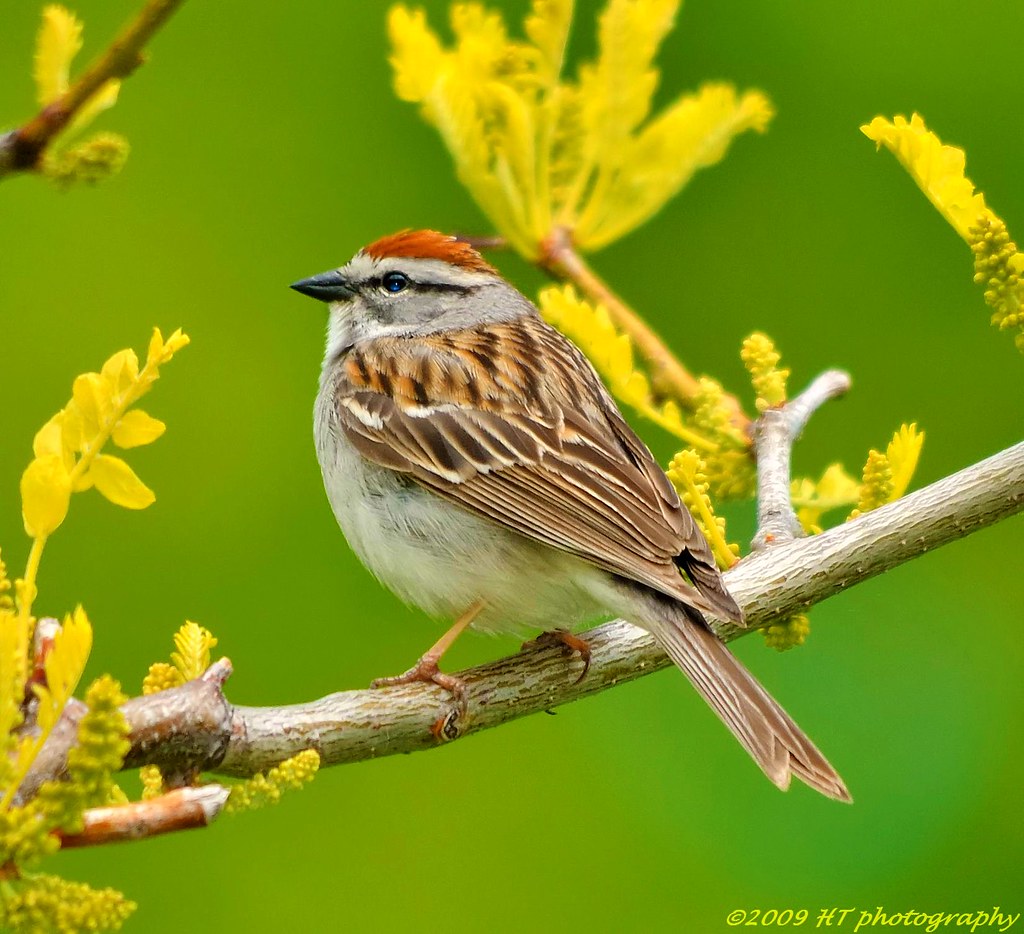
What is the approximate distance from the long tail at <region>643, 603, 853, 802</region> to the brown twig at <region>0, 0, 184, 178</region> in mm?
1649

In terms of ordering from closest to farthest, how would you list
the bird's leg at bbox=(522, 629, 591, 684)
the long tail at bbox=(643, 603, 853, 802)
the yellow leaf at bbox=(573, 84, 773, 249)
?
the long tail at bbox=(643, 603, 853, 802), the bird's leg at bbox=(522, 629, 591, 684), the yellow leaf at bbox=(573, 84, 773, 249)

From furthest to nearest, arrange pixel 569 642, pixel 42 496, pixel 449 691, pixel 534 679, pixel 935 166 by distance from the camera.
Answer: pixel 569 642 → pixel 534 679 → pixel 449 691 → pixel 935 166 → pixel 42 496

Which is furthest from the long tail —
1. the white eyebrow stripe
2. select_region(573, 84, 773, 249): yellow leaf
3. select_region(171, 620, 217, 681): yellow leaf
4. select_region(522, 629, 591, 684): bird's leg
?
the white eyebrow stripe

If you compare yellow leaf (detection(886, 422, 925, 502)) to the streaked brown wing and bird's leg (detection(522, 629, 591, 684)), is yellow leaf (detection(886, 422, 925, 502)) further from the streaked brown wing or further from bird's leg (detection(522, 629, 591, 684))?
bird's leg (detection(522, 629, 591, 684))

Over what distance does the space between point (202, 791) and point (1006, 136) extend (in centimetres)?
448

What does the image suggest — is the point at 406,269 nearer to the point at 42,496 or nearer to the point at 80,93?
the point at 80,93

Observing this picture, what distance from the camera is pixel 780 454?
3.50m

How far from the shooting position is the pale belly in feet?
12.0

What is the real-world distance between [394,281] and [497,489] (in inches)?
43.1

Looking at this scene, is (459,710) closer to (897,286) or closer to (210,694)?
(210,694)

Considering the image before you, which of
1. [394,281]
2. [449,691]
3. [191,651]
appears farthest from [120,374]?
[394,281]

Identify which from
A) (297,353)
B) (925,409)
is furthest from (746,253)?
(297,353)

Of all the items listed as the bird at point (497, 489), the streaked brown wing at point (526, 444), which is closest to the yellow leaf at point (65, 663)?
the bird at point (497, 489)

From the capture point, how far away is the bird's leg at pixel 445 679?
2.96 metres
